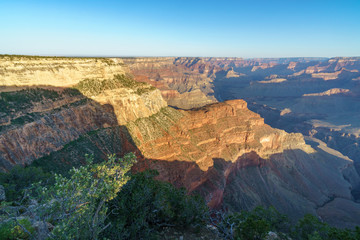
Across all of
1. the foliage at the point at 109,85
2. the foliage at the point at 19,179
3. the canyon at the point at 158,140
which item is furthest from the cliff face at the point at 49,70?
the foliage at the point at 19,179

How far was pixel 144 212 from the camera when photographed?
15.0 m

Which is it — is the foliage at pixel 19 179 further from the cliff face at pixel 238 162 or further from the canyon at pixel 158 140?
the cliff face at pixel 238 162

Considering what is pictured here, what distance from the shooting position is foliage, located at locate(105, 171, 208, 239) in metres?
13.6

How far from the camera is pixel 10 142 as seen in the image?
2822cm

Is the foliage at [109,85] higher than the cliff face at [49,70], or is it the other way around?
the cliff face at [49,70]

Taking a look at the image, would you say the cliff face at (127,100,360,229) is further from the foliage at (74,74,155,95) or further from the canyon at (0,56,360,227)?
the foliage at (74,74,155,95)

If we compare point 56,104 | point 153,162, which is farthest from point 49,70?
point 153,162

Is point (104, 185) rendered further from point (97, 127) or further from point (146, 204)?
point (97, 127)

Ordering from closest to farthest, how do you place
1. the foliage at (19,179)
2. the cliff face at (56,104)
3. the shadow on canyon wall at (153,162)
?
the foliage at (19,179) → the cliff face at (56,104) → the shadow on canyon wall at (153,162)

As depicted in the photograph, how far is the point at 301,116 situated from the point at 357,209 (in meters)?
144

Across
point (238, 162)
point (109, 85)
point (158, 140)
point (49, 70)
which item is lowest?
point (238, 162)

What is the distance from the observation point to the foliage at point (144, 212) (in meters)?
13.6

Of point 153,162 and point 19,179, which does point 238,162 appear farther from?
point 19,179

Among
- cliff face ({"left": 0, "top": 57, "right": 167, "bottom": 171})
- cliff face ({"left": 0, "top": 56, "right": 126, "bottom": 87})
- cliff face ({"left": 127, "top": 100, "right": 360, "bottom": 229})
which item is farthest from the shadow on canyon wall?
cliff face ({"left": 0, "top": 56, "right": 126, "bottom": 87})
